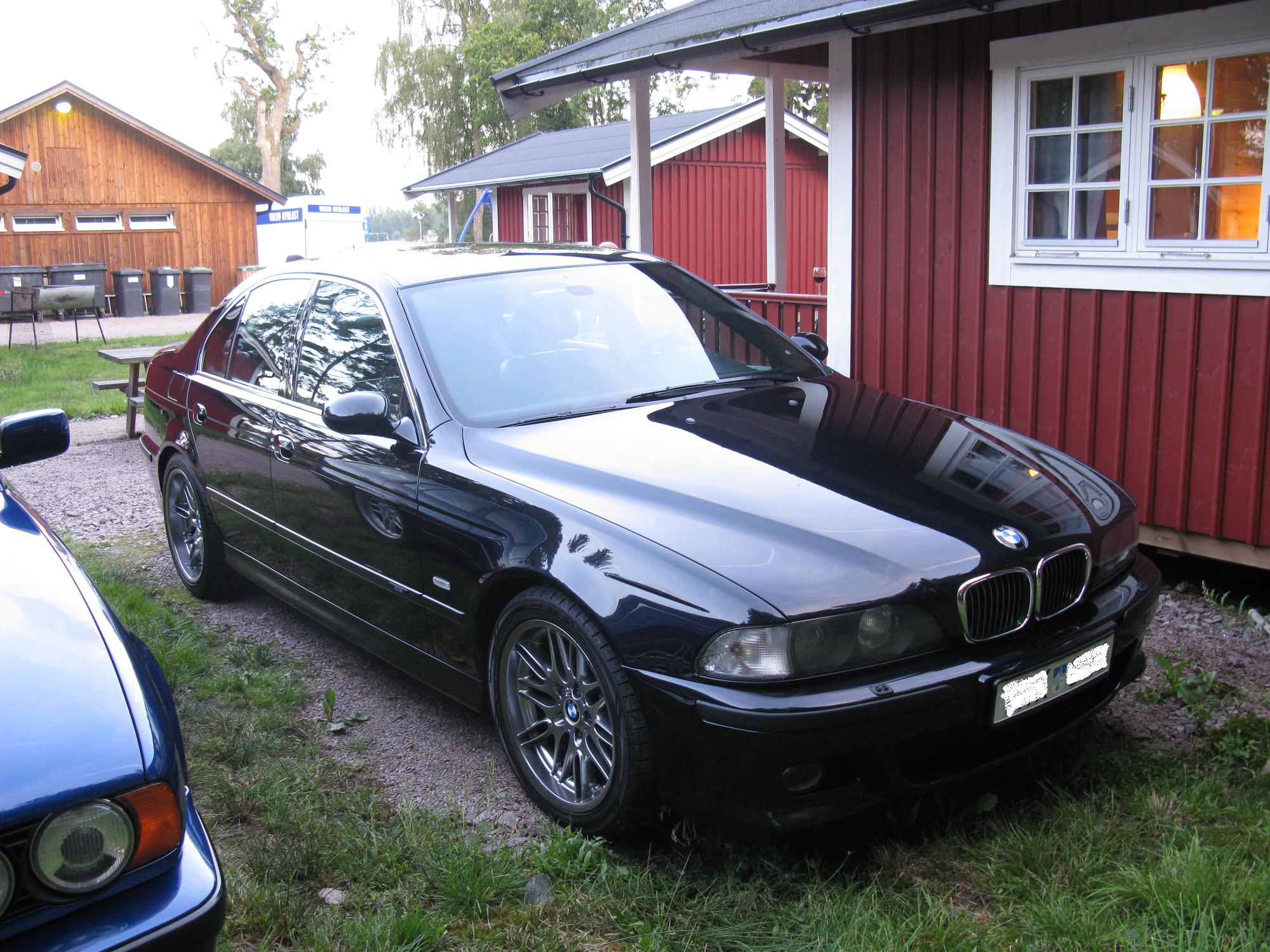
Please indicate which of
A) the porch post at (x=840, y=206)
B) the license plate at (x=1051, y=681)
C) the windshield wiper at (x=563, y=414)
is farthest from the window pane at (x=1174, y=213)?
the windshield wiper at (x=563, y=414)

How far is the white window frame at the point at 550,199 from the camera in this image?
2156 centimetres

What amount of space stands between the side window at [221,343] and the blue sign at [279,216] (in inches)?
1093

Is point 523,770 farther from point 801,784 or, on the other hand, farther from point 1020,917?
point 1020,917

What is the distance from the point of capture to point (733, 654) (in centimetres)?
265

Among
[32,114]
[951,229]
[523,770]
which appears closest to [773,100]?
[951,229]

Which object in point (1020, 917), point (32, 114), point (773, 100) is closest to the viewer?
point (1020, 917)

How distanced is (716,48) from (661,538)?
4.72 meters

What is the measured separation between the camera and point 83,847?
1.92 metres

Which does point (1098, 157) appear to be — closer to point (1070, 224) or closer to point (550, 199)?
point (1070, 224)

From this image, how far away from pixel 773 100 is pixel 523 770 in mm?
7592

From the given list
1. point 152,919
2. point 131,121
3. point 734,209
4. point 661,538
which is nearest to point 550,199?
point 734,209

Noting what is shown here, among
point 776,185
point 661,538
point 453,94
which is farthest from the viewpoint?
point 453,94

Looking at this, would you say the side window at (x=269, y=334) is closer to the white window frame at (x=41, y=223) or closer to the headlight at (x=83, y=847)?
the headlight at (x=83, y=847)

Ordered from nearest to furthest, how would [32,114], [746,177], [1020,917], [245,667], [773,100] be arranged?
[1020,917], [245,667], [773,100], [746,177], [32,114]
